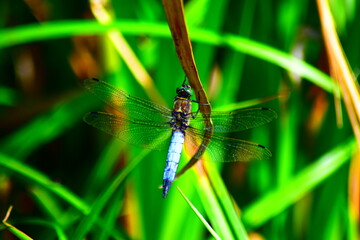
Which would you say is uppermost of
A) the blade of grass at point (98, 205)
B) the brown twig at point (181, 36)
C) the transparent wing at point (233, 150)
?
the transparent wing at point (233, 150)

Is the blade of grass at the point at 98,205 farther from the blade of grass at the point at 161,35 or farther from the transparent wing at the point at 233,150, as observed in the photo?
the blade of grass at the point at 161,35

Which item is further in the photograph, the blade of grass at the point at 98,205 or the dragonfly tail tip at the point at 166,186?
the dragonfly tail tip at the point at 166,186

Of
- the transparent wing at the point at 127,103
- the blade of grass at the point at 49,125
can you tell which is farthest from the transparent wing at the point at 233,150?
the blade of grass at the point at 49,125

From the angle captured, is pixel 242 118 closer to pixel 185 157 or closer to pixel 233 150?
pixel 233 150

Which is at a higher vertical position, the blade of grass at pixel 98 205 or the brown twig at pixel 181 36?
the brown twig at pixel 181 36

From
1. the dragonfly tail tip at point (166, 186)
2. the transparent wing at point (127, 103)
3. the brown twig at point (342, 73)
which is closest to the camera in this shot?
the brown twig at point (342, 73)

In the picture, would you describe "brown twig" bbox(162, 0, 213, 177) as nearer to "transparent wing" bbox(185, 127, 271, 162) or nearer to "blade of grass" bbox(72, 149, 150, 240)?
"blade of grass" bbox(72, 149, 150, 240)

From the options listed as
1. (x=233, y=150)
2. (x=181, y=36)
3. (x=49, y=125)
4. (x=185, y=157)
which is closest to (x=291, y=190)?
(x=233, y=150)
